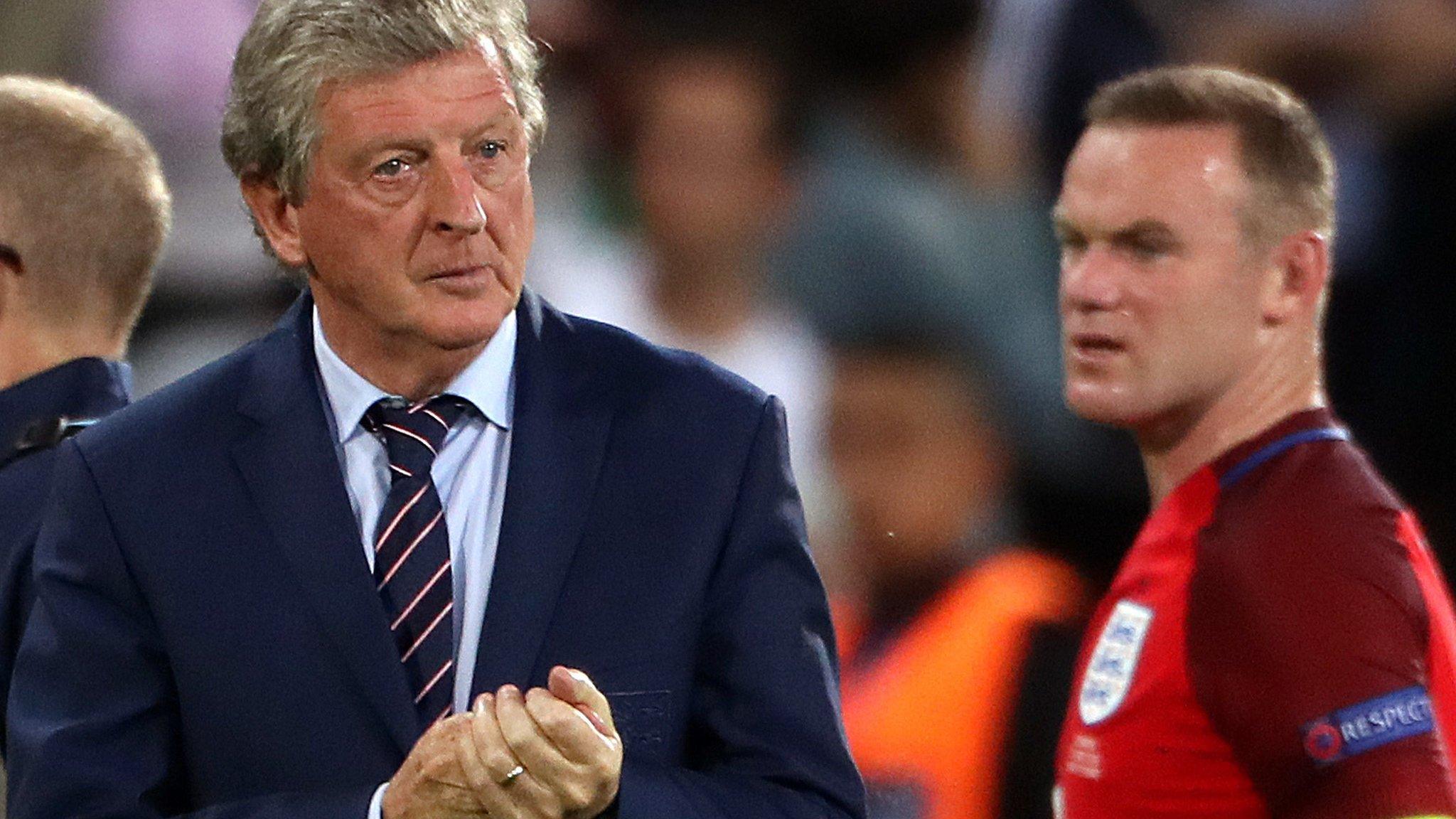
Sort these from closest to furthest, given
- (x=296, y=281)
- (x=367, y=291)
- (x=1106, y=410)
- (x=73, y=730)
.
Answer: (x=73, y=730) < (x=367, y=291) < (x=296, y=281) < (x=1106, y=410)

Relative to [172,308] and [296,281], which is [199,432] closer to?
[296,281]

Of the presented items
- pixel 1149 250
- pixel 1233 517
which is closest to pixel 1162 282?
pixel 1149 250

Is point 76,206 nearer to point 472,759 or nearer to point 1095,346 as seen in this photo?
point 472,759

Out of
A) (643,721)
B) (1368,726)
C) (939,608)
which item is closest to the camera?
(643,721)

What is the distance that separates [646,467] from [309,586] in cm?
32

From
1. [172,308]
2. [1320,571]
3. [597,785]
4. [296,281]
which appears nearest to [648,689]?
[597,785]

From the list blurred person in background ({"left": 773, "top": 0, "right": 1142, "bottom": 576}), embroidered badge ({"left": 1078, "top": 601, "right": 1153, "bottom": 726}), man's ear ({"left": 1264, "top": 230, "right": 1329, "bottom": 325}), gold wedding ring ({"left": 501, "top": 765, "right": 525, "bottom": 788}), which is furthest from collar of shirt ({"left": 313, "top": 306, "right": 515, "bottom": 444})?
blurred person in background ({"left": 773, "top": 0, "right": 1142, "bottom": 576})

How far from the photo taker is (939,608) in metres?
3.46

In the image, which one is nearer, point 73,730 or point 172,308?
point 73,730

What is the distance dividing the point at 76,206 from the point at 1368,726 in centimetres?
153

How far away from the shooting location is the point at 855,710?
3.46 meters

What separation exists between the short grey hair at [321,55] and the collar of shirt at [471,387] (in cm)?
18

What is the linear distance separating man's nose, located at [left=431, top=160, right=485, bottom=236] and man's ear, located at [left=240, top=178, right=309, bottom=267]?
0.62 feet

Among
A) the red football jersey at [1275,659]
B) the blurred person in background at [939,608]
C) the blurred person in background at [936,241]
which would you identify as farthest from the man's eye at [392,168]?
the blurred person in background at [936,241]
